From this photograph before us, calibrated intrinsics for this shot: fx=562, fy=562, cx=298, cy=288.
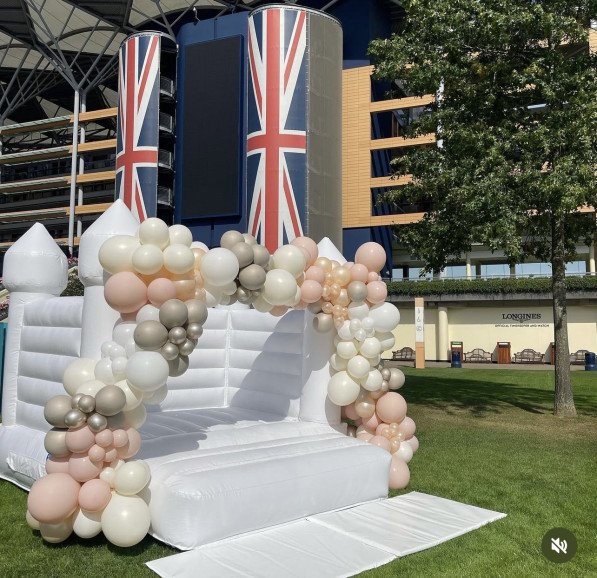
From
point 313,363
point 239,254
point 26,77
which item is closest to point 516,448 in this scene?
point 313,363

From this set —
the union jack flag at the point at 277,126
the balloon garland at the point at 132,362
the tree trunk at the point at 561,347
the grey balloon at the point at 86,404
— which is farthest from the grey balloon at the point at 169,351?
the union jack flag at the point at 277,126

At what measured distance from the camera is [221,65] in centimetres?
3061

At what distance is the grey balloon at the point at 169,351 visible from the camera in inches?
Answer: 178

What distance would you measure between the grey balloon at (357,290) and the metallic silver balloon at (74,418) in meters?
3.20

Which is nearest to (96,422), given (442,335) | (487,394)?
(487,394)

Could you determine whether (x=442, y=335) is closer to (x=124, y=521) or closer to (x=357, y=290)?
(x=357, y=290)

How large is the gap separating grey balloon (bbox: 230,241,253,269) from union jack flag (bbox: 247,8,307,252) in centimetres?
2125

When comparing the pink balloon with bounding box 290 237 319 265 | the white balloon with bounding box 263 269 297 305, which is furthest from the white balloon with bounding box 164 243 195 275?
the pink balloon with bounding box 290 237 319 265

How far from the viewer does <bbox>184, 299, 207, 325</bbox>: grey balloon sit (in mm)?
4672

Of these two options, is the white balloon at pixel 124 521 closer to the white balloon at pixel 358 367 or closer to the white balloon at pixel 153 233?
the white balloon at pixel 153 233

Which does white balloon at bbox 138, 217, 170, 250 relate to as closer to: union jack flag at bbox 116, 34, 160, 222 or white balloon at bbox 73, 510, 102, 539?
white balloon at bbox 73, 510, 102, 539

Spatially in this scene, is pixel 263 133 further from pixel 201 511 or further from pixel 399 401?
pixel 201 511

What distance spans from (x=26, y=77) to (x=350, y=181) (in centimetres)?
3353

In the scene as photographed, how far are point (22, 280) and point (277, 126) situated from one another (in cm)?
2183
